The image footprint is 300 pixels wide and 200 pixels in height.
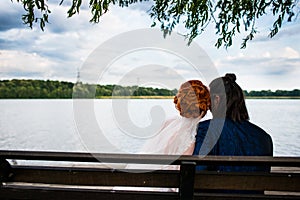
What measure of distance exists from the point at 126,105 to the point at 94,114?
1.25ft

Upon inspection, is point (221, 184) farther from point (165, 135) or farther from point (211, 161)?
point (165, 135)

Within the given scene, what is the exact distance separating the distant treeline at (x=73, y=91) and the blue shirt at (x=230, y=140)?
396 millimetres

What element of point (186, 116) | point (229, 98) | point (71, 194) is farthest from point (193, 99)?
point (71, 194)

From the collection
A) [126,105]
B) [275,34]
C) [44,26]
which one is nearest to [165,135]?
[126,105]

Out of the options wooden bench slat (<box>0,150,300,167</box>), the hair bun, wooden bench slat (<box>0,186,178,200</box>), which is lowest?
wooden bench slat (<box>0,186,178,200</box>)

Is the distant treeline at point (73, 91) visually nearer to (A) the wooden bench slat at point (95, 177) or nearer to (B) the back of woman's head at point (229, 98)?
(B) the back of woman's head at point (229, 98)

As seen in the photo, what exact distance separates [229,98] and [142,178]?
69 centimetres

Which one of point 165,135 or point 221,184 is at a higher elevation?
point 165,135

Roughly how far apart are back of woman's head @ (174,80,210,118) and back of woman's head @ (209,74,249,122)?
14 cm

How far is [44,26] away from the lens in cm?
261

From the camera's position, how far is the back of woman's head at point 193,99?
2.09 metres

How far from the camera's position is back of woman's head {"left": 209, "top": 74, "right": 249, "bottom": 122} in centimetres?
192

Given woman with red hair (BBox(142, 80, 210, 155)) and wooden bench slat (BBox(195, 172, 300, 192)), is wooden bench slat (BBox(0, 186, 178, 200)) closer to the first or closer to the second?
wooden bench slat (BBox(195, 172, 300, 192))

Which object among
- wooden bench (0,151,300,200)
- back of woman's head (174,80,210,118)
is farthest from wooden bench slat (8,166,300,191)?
back of woman's head (174,80,210,118)
